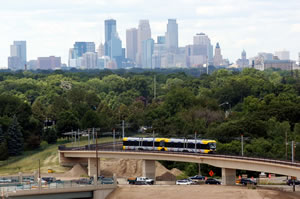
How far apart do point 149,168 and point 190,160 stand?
873cm

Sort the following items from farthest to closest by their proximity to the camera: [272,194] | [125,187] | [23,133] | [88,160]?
[23,133], [88,160], [125,187], [272,194]

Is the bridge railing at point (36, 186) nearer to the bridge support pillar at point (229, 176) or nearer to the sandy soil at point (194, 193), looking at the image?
the sandy soil at point (194, 193)

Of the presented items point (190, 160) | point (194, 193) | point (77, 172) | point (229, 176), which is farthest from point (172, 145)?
point (194, 193)

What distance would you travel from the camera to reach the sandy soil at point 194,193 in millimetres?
81750

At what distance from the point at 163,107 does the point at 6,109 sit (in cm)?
3759

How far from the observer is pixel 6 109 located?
488ft

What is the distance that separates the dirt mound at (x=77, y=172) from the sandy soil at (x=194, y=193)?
2592cm

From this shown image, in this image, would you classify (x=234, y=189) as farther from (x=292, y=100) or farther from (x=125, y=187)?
(x=292, y=100)

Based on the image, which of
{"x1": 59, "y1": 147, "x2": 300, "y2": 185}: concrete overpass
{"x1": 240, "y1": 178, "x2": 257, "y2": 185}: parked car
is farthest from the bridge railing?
{"x1": 240, "y1": 178, "x2": 257, "y2": 185}: parked car

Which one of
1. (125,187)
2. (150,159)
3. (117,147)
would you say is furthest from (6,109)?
(125,187)

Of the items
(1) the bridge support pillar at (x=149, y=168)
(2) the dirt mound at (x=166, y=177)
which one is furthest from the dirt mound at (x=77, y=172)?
(2) the dirt mound at (x=166, y=177)

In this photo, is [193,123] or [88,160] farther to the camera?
[193,123]

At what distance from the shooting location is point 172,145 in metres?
109

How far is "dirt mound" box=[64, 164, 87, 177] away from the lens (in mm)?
114181
